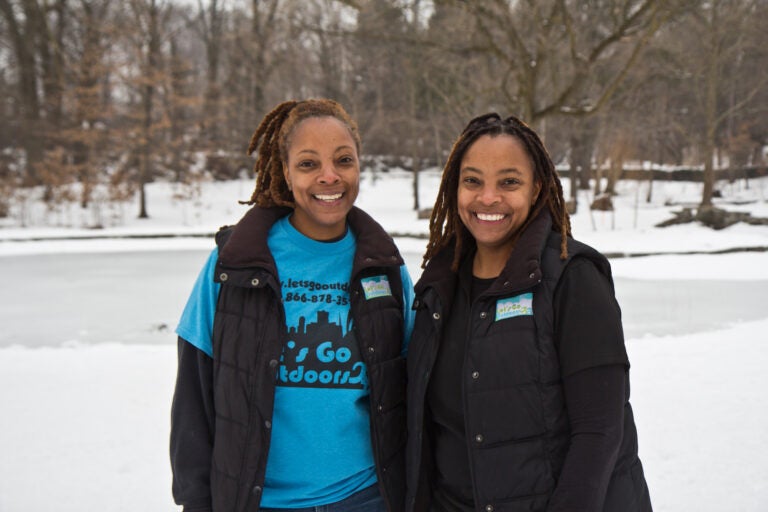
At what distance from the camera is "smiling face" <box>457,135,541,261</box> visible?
1806 millimetres

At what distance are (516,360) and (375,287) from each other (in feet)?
1.67

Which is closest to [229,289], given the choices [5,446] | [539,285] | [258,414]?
[258,414]

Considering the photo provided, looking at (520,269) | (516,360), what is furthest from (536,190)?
(516,360)

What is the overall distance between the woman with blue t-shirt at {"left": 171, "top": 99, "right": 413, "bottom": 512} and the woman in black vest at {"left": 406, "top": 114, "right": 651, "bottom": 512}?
12 centimetres

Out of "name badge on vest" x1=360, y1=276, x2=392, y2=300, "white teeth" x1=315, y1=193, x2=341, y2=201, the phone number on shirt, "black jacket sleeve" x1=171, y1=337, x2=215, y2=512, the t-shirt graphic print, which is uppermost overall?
"white teeth" x1=315, y1=193, x2=341, y2=201

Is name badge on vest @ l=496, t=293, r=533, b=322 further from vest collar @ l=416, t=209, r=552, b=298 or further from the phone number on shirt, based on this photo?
the phone number on shirt

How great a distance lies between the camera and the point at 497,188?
5.94 feet

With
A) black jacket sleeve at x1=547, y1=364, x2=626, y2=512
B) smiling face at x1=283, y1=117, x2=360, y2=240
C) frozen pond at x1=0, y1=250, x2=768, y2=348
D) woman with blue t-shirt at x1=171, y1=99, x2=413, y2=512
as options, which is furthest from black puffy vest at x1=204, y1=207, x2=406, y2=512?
frozen pond at x1=0, y1=250, x2=768, y2=348

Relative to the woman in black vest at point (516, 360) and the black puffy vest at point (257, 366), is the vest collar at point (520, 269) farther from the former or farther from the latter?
the black puffy vest at point (257, 366)

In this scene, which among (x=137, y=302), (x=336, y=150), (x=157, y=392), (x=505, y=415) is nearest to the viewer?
(x=505, y=415)

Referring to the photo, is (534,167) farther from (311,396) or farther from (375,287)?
(311,396)

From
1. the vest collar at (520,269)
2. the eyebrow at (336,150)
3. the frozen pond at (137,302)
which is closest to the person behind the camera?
the vest collar at (520,269)

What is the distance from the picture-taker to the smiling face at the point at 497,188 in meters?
1.81

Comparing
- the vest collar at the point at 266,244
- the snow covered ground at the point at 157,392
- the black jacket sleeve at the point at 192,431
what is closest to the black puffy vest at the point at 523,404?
the vest collar at the point at 266,244
